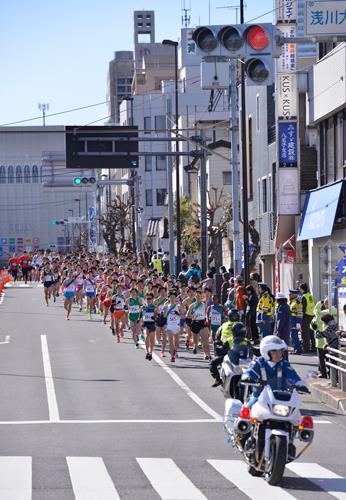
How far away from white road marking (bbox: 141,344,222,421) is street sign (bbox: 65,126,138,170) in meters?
10.8

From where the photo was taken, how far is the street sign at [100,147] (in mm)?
38906

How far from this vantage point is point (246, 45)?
1645 centimetres

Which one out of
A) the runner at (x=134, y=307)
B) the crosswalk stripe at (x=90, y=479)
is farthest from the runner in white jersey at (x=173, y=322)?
the crosswalk stripe at (x=90, y=479)

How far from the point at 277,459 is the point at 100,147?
28487 mm

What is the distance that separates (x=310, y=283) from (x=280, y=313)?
1238 cm

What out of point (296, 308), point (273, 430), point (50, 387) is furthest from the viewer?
point (296, 308)

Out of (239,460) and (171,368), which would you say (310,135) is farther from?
(239,460)

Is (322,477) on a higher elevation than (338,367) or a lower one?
lower

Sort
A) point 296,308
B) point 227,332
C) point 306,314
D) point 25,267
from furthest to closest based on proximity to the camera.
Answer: point 25,267, point 296,308, point 306,314, point 227,332

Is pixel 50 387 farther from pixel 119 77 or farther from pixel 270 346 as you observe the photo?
pixel 119 77

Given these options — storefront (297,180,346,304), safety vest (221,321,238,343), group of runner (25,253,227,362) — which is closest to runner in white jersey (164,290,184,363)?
group of runner (25,253,227,362)

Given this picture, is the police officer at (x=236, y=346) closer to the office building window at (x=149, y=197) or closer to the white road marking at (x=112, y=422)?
the white road marking at (x=112, y=422)

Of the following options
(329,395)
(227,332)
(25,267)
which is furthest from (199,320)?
(25,267)

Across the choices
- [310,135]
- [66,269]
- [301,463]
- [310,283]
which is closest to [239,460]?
[301,463]
